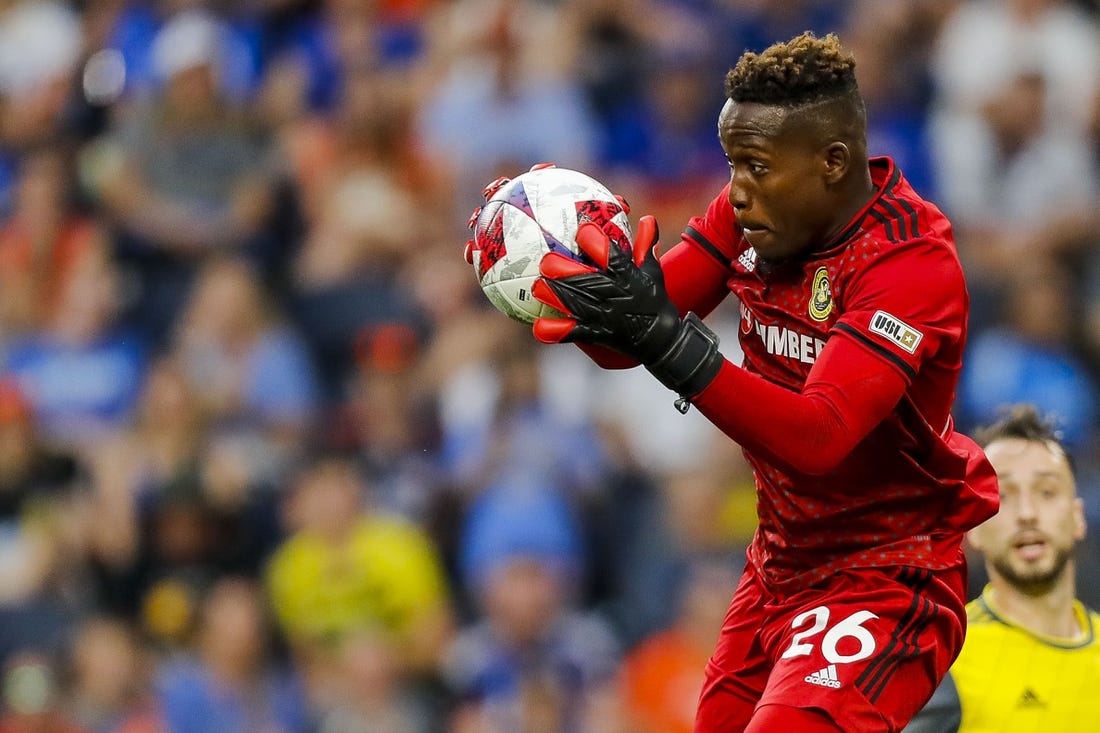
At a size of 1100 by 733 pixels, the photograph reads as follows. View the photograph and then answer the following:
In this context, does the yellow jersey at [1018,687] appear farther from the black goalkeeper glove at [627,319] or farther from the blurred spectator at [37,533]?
the blurred spectator at [37,533]

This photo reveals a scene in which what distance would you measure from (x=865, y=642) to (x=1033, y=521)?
1000 mm

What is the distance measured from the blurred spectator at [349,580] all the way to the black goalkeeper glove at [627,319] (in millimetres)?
4376

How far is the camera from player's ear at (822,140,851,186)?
329 centimetres

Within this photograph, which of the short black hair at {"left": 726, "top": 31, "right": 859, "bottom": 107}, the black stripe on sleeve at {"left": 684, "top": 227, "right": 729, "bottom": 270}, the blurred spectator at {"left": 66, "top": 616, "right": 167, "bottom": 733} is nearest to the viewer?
the short black hair at {"left": 726, "top": 31, "right": 859, "bottom": 107}

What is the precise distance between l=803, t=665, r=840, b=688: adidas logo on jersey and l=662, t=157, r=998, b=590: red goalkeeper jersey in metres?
0.25

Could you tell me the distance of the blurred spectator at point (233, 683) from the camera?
7.41m

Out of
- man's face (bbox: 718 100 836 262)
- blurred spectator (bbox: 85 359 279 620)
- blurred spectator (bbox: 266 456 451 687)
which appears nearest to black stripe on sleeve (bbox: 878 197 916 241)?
man's face (bbox: 718 100 836 262)

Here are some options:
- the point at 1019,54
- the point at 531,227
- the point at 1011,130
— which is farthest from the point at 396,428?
the point at 531,227

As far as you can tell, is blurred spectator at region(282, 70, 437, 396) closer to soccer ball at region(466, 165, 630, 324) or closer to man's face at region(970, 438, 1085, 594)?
man's face at region(970, 438, 1085, 594)

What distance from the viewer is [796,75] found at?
127 inches

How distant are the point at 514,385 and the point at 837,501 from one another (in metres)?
4.22

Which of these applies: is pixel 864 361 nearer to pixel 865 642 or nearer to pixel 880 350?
pixel 880 350

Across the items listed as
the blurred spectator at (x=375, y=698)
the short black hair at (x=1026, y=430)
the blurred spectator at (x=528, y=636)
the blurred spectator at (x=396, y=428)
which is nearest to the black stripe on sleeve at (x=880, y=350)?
the short black hair at (x=1026, y=430)

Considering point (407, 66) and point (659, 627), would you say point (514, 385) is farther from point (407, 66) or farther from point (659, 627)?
point (407, 66)
